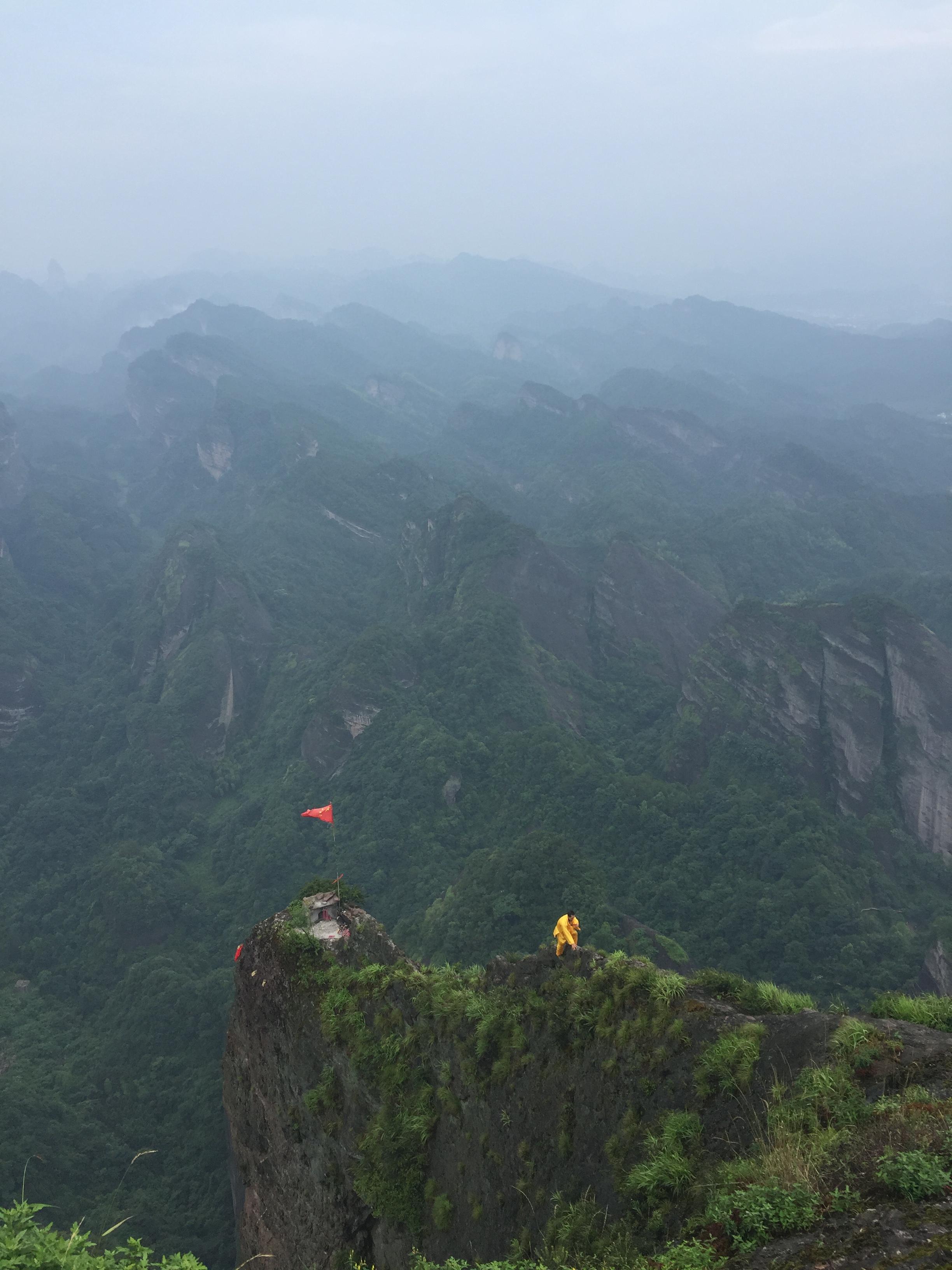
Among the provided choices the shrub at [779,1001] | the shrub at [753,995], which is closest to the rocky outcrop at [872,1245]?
the shrub at [753,995]

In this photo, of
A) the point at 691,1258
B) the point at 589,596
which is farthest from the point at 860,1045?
the point at 589,596

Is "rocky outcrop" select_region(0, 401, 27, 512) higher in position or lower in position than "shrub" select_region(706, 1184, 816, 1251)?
lower

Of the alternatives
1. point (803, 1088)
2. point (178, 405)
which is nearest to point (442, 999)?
point (803, 1088)

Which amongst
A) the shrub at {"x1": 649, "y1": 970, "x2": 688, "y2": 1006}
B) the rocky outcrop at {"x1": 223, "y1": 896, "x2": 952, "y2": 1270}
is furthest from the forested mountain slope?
the shrub at {"x1": 649, "y1": 970, "x2": 688, "y2": 1006}

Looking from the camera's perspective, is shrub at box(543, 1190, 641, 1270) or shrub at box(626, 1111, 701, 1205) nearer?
shrub at box(543, 1190, 641, 1270)

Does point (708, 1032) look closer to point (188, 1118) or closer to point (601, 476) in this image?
point (188, 1118)

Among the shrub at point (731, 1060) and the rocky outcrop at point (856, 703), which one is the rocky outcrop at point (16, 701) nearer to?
the rocky outcrop at point (856, 703)

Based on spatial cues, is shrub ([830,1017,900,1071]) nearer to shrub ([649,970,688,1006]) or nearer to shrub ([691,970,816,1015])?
shrub ([691,970,816,1015])
